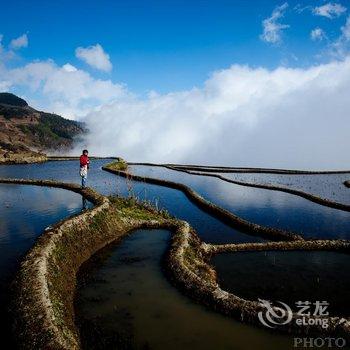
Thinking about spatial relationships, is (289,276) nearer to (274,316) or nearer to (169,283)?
(274,316)

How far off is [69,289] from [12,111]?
202090mm

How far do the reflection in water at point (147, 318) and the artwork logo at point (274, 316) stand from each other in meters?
0.39

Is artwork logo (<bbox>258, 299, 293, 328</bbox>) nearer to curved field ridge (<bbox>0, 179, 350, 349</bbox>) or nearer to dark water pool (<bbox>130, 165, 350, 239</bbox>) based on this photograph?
curved field ridge (<bbox>0, 179, 350, 349</bbox>)

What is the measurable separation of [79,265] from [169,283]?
3.92 m

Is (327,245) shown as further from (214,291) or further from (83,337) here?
(83,337)

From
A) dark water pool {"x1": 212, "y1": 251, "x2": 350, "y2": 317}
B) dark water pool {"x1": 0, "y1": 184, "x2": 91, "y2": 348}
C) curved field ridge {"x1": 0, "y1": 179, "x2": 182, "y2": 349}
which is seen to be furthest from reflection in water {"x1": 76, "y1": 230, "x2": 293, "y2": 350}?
dark water pool {"x1": 212, "y1": 251, "x2": 350, "y2": 317}

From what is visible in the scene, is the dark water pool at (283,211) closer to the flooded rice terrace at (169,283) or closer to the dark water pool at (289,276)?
the flooded rice terrace at (169,283)

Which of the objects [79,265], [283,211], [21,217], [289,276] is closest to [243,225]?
[283,211]

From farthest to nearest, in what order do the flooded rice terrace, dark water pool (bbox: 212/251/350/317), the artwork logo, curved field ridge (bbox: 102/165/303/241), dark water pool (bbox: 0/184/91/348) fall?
curved field ridge (bbox: 102/165/303/241)
dark water pool (bbox: 212/251/350/317)
dark water pool (bbox: 0/184/91/348)
the artwork logo
the flooded rice terrace

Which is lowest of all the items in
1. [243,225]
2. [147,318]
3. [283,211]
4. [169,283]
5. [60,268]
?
[147,318]

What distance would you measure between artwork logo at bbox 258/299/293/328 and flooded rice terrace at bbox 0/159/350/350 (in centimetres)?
39

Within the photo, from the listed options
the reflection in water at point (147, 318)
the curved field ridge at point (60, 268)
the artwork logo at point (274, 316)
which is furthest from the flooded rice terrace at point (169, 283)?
the curved field ridge at point (60, 268)

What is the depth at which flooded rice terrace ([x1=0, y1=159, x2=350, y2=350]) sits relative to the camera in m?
10.1

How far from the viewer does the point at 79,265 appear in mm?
15016
